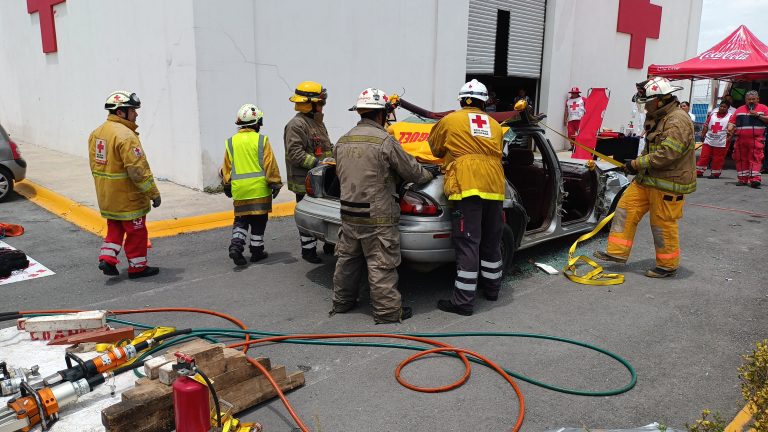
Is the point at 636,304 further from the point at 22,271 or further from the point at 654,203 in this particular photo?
the point at 22,271

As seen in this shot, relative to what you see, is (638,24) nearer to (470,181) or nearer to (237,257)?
(470,181)

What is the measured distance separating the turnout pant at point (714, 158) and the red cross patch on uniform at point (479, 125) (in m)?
10.5

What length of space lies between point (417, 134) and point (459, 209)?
118 cm

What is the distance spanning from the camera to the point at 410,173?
14.1 feet

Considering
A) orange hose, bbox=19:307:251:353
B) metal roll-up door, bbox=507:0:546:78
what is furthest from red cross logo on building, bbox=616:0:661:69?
orange hose, bbox=19:307:251:353

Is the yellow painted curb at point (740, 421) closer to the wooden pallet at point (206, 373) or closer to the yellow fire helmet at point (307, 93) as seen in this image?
the wooden pallet at point (206, 373)

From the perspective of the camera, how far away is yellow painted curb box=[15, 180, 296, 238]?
7098mm

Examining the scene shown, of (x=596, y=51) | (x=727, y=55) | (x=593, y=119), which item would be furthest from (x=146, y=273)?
(x=596, y=51)

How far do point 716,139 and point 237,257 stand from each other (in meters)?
11.5

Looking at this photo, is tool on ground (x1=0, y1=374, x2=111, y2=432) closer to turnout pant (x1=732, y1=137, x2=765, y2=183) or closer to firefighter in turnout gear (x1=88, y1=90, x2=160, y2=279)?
firefighter in turnout gear (x1=88, y1=90, x2=160, y2=279)

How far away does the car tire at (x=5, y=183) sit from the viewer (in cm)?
862

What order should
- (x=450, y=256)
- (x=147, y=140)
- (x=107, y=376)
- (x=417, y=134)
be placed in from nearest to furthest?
(x=107, y=376), (x=450, y=256), (x=417, y=134), (x=147, y=140)

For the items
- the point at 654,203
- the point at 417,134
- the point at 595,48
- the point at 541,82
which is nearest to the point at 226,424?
the point at 417,134

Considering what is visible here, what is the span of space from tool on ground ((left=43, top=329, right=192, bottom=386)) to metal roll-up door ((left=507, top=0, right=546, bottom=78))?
41.8ft
